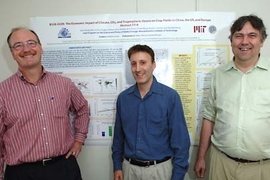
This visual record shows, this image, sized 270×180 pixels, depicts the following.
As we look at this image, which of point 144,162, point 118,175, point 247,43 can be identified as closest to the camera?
point 247,43

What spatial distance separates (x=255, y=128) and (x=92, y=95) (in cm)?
128

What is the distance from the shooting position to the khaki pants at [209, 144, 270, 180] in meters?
1.44

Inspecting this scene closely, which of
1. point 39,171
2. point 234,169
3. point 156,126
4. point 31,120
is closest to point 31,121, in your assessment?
point 31,120

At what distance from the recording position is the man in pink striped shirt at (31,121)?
1.44 meters

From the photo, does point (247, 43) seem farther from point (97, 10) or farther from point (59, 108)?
point (59, 108)

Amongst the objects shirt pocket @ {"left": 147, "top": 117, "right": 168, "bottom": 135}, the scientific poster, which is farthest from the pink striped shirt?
shirt pocket @ {"left": 147, "top": 117, "right": 168, "bottom": 135}

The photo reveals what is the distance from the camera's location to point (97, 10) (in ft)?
6.19

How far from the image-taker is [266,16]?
1833 mm

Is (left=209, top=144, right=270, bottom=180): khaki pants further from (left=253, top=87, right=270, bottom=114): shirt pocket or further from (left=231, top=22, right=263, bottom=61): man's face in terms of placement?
(left=231, top=22, right=263, bottom=61): man's face

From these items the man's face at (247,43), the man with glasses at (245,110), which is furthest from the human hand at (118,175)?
the man's face at (247,43)

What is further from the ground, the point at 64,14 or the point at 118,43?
the point at 64,14

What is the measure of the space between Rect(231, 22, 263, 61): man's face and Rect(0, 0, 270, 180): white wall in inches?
19.3

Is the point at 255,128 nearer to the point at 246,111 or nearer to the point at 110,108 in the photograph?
the point at 246,111

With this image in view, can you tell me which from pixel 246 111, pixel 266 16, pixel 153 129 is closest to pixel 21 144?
pixel 153 129
